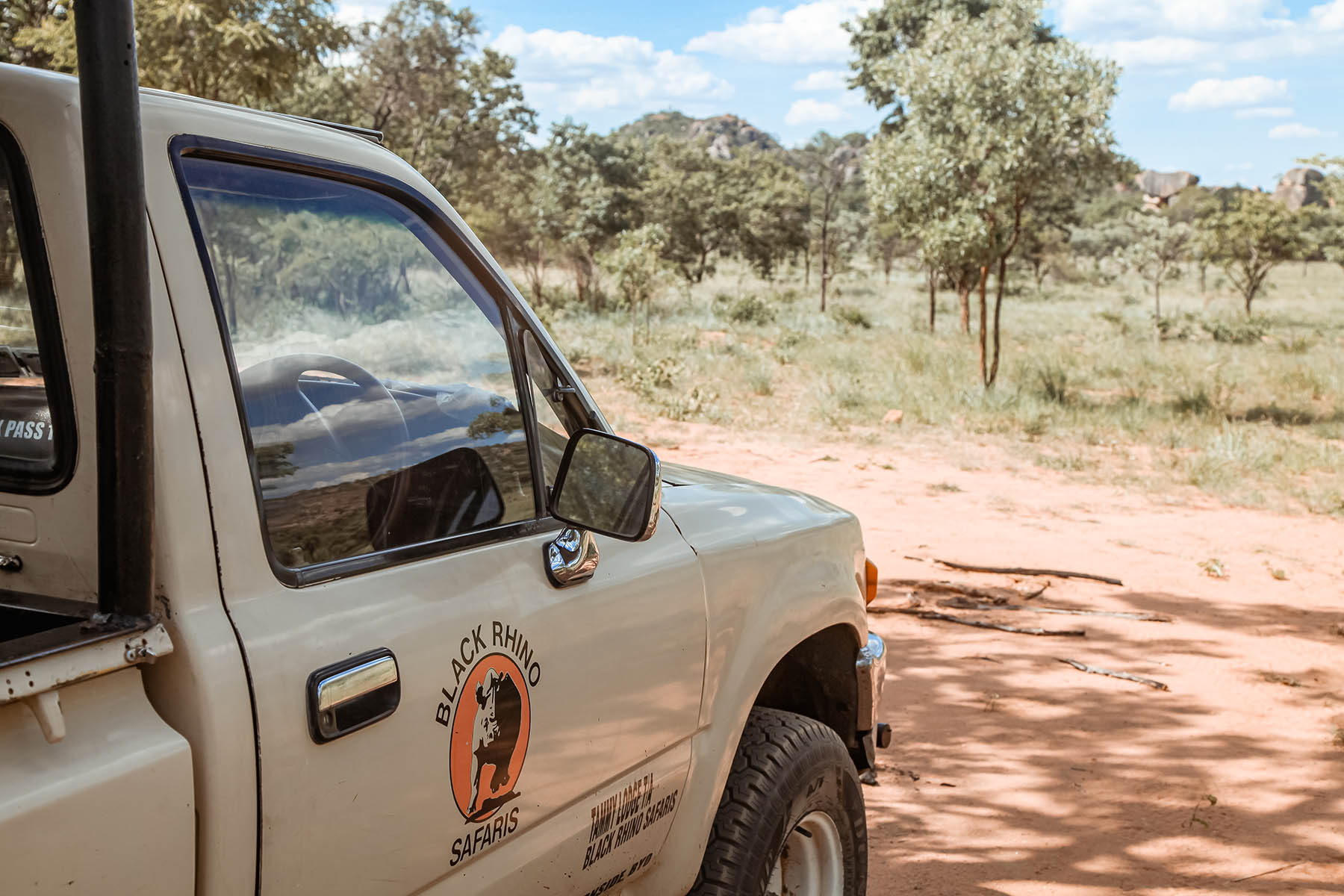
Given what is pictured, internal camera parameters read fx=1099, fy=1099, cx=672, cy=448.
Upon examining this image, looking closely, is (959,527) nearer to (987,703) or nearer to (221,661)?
(987,703)

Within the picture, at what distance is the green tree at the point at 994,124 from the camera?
13703mm

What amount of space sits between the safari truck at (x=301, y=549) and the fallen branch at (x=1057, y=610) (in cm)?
502

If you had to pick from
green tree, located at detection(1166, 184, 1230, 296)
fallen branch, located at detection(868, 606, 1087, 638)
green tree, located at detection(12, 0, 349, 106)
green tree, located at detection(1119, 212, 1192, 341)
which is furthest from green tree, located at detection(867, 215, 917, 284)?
fallen branch, located at detection(868, 606, 1087, 638)

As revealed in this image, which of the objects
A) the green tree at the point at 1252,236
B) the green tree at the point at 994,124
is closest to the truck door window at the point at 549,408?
the green tree at the point at 994,124

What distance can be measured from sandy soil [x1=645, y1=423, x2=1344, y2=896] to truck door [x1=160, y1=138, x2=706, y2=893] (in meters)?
2.05

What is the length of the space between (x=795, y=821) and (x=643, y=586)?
846mm

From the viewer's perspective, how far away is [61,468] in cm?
135

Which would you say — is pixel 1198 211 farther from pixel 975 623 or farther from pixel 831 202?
pixel 975 623

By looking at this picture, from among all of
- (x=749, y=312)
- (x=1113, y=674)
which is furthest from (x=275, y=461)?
(x=749, y=312)

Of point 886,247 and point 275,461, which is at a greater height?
point 886,247

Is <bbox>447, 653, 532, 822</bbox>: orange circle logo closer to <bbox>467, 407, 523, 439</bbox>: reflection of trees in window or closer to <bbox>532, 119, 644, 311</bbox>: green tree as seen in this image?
<bbox>467, 407, 523, 439</bbox>: reflection of trees in window

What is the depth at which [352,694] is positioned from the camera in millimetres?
1404

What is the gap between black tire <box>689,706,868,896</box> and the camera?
2307mm

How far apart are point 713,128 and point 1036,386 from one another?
129m
